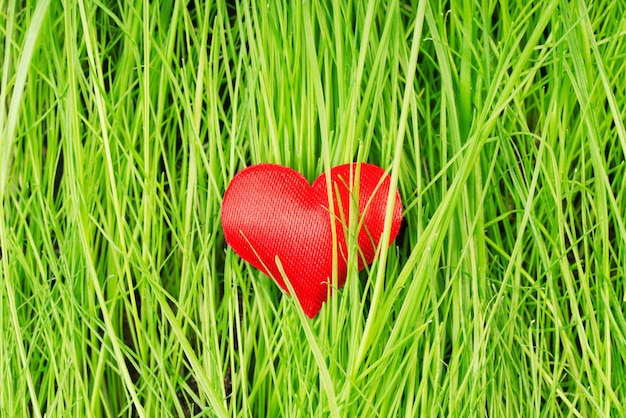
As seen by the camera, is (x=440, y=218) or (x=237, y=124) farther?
(x=237, y=124)

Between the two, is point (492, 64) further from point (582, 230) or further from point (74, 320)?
point (74, 320)

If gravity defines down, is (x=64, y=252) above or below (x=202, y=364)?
above

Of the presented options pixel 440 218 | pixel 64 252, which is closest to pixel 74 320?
pixel 64 252
